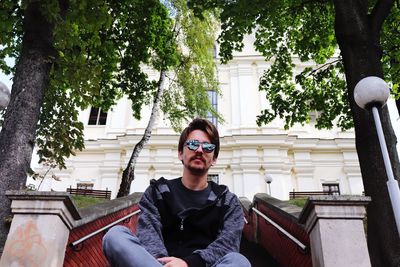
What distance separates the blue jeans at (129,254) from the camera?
94.0 inches

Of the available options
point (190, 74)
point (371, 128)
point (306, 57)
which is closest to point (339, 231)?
point (371, 128)

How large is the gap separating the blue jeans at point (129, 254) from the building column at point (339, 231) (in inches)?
56.1

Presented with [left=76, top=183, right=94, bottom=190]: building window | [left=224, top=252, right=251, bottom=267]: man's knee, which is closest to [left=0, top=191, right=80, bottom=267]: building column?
[left=224, top=252, right=251, bottom=267]: man's knee

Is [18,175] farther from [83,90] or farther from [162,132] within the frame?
[162,132]

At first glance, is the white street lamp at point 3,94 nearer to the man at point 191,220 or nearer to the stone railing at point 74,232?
the stone railing at point 74,232

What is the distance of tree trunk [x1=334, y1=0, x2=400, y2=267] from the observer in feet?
15.3

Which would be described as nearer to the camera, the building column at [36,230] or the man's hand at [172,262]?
the man's hand at [172,262]

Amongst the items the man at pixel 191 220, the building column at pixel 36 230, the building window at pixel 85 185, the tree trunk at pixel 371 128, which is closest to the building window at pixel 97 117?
the building window at pixel 85 185

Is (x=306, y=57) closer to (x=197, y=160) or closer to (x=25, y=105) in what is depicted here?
(x=25, y=105)

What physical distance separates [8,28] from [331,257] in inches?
297

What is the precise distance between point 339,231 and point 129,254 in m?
2.31

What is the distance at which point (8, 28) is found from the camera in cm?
745

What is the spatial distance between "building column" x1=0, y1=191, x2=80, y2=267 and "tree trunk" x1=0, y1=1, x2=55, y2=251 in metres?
1.49

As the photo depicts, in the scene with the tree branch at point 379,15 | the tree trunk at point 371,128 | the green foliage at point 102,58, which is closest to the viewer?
the tree trunk at point 371,128
